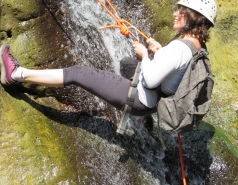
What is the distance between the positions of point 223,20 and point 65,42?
10.9 feet

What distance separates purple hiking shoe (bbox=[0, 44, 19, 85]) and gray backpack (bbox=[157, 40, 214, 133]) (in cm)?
152

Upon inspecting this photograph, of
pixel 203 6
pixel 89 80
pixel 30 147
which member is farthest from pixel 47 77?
pixel 203 6

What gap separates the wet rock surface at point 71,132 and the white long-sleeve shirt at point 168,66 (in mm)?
1136

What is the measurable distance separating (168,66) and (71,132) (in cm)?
152

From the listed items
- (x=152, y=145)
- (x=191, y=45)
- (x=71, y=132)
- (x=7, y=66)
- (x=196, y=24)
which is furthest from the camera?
(x=152, y=145)

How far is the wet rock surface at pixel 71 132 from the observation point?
3.71 metres

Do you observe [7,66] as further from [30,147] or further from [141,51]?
[141,51]

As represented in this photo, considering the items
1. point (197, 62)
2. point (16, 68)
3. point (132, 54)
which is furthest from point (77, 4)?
point (197, 62)

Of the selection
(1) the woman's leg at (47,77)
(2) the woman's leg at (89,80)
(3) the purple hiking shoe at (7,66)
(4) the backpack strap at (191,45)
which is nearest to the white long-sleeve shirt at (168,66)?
(4) the backpack strap at (191,45)

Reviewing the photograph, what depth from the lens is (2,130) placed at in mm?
3643

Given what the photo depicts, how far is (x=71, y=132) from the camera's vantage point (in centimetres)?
410

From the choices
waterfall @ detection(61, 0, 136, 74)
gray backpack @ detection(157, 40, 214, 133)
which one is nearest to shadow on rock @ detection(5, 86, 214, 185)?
waterfall @ detection(61, 0, 136, 74)

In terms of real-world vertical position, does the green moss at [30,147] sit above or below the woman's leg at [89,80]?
below

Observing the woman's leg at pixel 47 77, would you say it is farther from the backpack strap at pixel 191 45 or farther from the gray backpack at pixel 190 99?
the backpack strap at pixel 191 45
